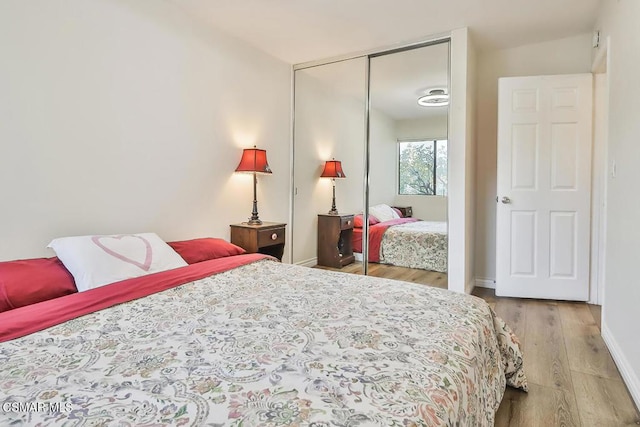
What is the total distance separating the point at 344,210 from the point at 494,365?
2457 mm

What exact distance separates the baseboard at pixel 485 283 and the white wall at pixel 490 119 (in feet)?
0.07

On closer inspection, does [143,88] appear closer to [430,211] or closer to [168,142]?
[168,142]

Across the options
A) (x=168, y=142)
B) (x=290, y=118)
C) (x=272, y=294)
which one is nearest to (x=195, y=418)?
(x=272, y=294)

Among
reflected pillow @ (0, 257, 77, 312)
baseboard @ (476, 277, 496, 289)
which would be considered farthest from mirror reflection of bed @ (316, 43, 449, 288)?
reflected pillow @ (0, 257, 77, 312)

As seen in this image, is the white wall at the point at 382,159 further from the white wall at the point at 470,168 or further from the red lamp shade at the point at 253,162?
the red lamp shade at the point at 253,162

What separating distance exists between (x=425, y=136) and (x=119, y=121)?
2.52 m

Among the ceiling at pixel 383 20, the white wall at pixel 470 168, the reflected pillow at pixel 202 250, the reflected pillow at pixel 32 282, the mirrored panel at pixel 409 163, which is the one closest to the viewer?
the reflected pillow at pixel 32 282

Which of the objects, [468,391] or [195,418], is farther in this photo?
[468,391]

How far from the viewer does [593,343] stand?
236 cm

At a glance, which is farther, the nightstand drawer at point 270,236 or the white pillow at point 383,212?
the white pillow at point 383,212

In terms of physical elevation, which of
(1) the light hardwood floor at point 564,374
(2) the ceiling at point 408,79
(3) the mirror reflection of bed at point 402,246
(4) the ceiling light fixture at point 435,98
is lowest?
(1) the light hardwood floor at point 564,374

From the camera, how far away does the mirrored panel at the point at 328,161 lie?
3.76 meters

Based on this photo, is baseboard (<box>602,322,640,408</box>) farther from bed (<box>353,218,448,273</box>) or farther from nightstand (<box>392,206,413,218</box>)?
nightstand (<box>392,206,413,218</box>)

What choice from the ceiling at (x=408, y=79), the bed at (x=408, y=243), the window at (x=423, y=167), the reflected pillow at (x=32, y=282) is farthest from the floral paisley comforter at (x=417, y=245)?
the reflected pillow at (x=32, y=282)
